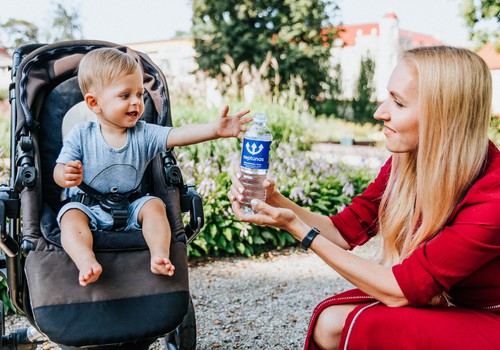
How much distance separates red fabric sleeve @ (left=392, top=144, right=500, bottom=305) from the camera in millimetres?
1976

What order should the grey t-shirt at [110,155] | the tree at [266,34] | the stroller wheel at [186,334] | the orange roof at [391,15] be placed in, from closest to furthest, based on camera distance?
the grey t-shirt at [110,155], the stroller wheel at [186,334], the tree at [266,34], the orange roof at [391,15]

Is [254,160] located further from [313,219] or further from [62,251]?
[62,251]

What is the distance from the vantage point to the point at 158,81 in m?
3.05

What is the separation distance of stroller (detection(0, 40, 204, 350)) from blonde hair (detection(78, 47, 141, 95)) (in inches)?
12.4

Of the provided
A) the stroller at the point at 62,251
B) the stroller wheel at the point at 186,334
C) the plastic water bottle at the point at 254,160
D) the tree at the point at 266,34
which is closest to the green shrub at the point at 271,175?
the stroller wheel at the point at 186,334

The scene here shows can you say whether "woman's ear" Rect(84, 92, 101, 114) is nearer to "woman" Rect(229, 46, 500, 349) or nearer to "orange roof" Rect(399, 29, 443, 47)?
"woman" Rect(229, 46, 500, 349)

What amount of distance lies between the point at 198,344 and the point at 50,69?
6.33ft

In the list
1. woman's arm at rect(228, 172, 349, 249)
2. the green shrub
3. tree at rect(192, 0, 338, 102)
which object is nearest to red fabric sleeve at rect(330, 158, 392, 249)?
woman's arm at rect(228, 172, 349, 249)

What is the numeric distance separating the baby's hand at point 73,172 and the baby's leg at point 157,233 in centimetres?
31

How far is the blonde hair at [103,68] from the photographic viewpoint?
8.35 feet

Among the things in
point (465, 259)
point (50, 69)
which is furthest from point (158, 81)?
point (465, 259)

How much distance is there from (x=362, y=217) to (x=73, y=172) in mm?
1341

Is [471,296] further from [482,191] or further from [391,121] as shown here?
[391,121]

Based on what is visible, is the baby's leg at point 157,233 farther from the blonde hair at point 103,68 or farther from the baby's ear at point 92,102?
the blonde hair at point 103,68
